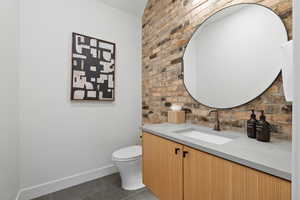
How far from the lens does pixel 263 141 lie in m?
0.87

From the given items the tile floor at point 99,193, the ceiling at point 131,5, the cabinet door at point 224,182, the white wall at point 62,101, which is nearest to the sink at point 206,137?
the cabinet door at point 224,182

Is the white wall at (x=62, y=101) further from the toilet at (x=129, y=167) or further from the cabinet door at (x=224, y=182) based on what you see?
the cabinet door at (x=224, y=182)

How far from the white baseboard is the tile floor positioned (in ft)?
0.18

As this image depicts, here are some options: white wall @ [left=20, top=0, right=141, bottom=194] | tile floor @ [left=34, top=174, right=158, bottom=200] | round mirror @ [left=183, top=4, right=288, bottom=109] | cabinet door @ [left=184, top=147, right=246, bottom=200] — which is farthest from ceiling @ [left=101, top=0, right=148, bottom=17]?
tile floor @ [left=34, top=174, right=158, bottom=200]

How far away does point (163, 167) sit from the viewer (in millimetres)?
1110

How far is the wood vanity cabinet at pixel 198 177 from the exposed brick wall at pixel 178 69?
Answer: 1.72ft

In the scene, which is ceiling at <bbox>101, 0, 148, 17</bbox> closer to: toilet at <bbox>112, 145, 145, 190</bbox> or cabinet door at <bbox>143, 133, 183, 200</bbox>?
cabinet door at <bbox>143, 133, 183, 200</bbox>

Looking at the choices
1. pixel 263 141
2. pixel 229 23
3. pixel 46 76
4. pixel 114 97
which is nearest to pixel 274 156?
pixel 263 141

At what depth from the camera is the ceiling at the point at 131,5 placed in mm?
2049

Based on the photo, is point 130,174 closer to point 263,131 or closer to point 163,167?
point 163,167

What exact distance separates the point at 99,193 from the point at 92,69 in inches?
59.9

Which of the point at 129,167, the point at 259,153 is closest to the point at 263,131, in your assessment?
the point at 259,153

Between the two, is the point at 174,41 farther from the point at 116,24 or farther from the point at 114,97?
the point at 114,97

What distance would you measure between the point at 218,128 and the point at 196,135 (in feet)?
0.65
